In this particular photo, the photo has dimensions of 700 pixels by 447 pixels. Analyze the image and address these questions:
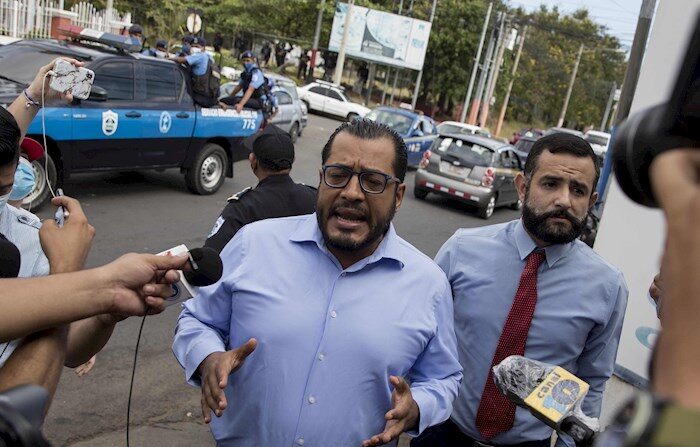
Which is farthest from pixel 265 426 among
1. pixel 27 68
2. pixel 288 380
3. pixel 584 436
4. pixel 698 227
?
pixel 27 68

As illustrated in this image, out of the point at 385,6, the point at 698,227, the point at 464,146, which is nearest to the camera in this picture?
the point at 698,227

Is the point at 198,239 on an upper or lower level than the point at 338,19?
lower

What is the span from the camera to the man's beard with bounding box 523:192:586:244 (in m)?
2.79

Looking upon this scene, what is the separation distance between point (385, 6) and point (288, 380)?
4458 cm

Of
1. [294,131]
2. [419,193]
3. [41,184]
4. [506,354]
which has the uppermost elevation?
[506,354]

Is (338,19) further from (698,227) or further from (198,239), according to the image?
(698,227)

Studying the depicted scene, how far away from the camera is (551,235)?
109 inches

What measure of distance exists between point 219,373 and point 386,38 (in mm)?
40114

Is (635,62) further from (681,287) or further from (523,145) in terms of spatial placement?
(523,145)

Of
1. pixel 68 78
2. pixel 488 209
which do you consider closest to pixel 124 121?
pixel 68 78

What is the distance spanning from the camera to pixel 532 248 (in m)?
2.86

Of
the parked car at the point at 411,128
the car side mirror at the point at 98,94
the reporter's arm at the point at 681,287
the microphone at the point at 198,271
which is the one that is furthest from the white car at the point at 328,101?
the reporter's arm at the point at 681,287

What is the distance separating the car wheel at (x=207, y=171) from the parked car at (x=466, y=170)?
491cm

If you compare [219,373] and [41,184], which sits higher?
[219,373]
